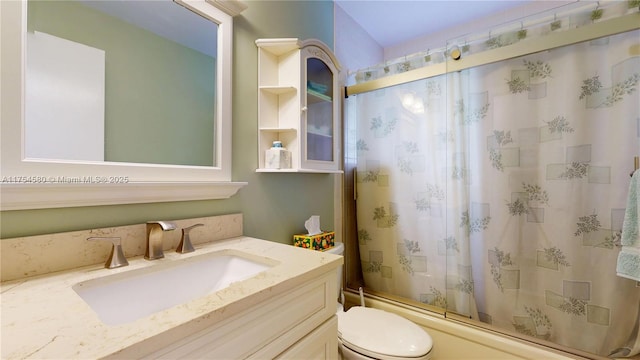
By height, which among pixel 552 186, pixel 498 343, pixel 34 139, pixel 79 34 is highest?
pixel 79 34

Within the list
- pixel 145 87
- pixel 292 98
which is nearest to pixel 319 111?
pixel 292 98

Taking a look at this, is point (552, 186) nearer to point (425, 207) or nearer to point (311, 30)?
point (425, 207)

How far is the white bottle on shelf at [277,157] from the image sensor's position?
1261mm

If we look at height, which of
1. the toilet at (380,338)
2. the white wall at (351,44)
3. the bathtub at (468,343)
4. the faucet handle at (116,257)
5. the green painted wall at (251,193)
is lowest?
the bathtub at (468,343)

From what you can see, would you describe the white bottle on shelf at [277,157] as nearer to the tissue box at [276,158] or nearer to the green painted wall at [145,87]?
the tissue box at [276,158]

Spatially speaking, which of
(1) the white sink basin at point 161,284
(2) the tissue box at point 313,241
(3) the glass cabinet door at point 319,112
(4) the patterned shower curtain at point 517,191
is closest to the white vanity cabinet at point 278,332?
(1) the white sink basin at point 161,284

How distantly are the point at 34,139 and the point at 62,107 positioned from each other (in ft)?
0.38

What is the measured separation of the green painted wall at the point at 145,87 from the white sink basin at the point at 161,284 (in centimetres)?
37

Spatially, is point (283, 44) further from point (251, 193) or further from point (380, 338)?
point (380, 338)

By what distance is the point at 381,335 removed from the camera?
1.17 m

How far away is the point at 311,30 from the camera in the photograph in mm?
1638

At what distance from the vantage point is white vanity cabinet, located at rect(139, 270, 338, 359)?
0.49 m

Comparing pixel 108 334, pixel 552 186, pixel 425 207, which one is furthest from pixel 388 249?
pixel 108 334

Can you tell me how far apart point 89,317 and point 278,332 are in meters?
0.37
